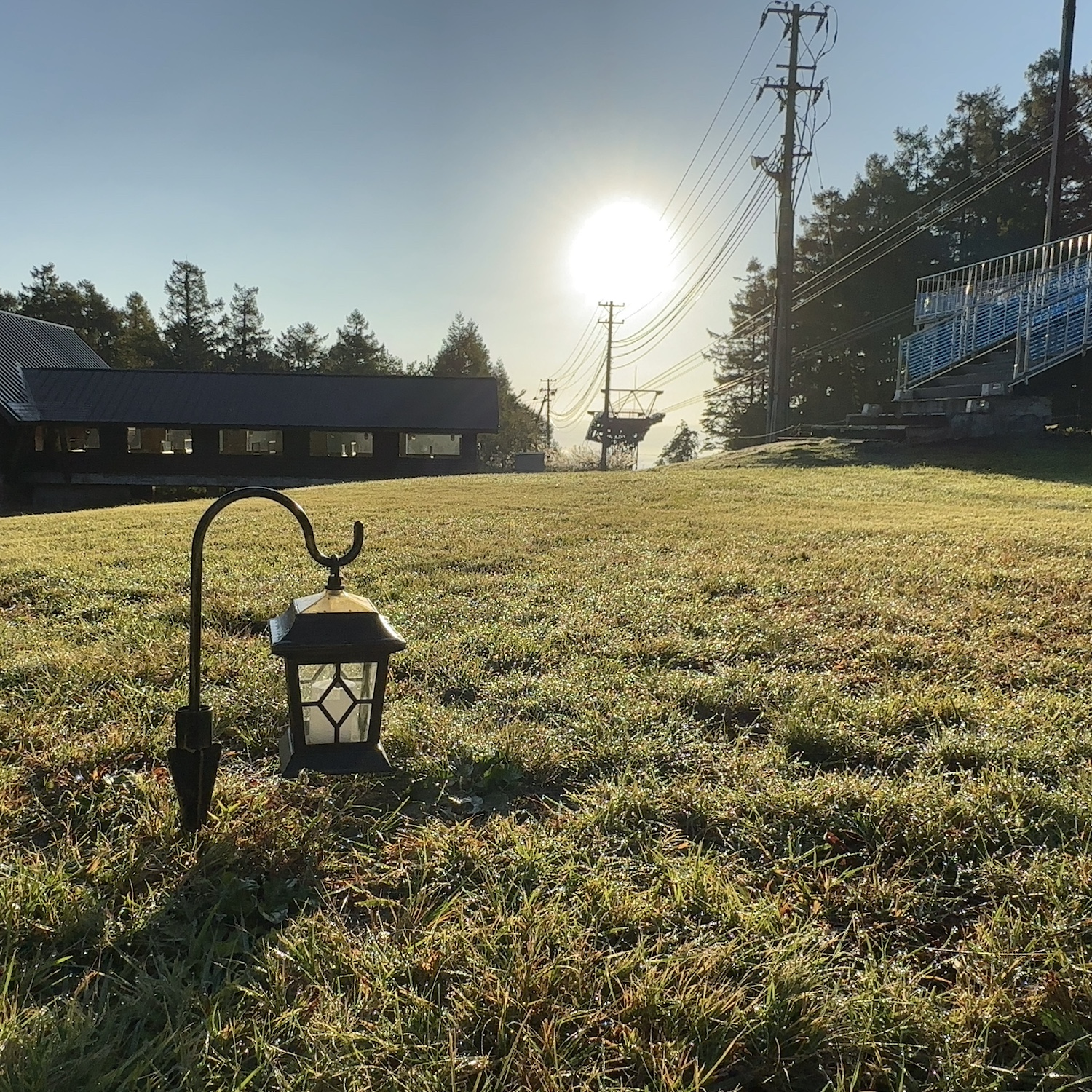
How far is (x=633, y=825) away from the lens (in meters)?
2.11

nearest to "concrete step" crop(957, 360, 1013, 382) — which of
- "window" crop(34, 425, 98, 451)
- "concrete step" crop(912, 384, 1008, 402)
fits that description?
"concrete step" crop(912, 384, 1008, 402)

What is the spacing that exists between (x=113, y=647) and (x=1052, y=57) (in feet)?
143

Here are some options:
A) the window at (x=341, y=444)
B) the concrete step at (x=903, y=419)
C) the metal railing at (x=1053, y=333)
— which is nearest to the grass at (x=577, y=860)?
the concrete step at (x=903, y=419)

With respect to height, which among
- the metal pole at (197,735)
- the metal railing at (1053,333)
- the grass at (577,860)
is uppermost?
the metal railing at (1053,333)

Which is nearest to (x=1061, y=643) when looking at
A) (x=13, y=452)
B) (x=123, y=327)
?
(x=13, y=452)

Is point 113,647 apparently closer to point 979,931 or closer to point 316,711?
point 316,711

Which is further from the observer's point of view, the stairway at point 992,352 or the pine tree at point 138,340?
the pine tree at point 138,340

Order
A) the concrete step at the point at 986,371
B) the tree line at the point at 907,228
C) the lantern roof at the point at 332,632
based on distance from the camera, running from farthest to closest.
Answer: the tree line at the point at 907,228, the concrete step at the point at 986,371, the lantern roof at the point at 332,632

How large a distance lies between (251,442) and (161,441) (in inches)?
108

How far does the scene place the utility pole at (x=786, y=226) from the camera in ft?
64.4

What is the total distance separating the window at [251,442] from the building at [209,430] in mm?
33

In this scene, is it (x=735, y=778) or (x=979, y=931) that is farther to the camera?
(x=735, y=778)

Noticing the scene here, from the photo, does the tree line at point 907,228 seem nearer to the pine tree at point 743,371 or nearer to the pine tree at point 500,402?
the pine tree at point 743,371

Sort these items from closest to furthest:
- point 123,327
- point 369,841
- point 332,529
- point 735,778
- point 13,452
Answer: point 369,841 < point 735,778 < point 332,529 < point 13,452 < point 123,327
